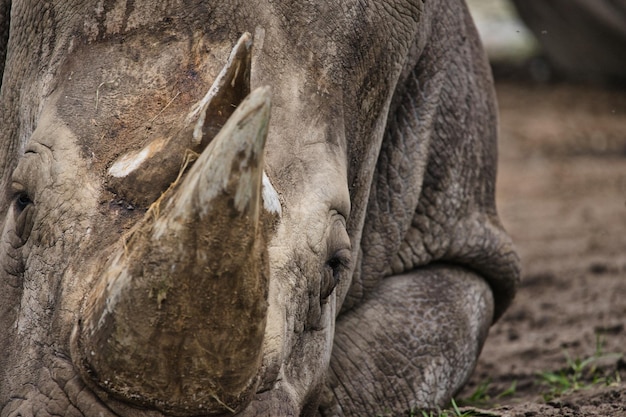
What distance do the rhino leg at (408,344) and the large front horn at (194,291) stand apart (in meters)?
1.60

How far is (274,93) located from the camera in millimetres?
3721

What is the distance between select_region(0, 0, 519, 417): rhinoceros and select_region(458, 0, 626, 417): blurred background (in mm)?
596

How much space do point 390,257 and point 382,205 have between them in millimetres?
210

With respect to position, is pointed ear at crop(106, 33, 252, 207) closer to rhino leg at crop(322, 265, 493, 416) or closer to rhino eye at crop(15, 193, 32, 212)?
rhino eye at crop(15, 193, 32, 212)

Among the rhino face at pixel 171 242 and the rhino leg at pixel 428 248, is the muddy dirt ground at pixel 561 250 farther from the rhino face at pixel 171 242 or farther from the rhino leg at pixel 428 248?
the rhino face at pixel 171 242

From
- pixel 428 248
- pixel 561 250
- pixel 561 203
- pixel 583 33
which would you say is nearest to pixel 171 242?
pixel 428 248

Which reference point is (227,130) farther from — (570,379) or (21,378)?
(570,379)

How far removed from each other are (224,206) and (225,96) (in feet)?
1.31

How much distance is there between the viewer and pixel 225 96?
317 centimetres

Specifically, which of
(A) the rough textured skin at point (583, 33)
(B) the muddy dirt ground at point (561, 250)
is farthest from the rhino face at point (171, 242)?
(A) the rough textured skin at point (583, 33)

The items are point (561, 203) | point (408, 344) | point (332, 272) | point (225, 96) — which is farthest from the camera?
point (561, 203)

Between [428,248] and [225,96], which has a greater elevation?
[225,96]

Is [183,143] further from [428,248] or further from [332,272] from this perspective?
[428,248]

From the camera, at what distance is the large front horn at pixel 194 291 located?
286cm
